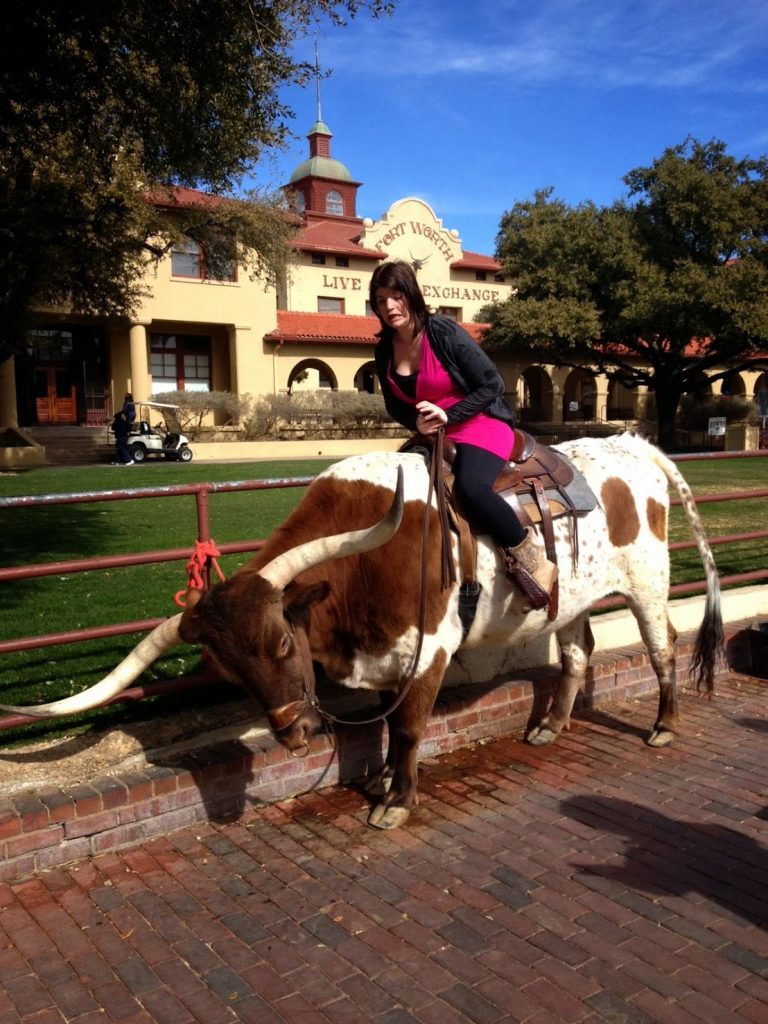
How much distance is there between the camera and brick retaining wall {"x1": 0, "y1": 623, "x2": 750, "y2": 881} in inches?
141

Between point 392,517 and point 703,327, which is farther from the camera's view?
point 703,327

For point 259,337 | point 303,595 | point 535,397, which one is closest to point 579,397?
point 535,397

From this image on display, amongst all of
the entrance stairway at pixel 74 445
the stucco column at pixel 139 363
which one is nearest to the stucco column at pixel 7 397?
the entrance stairway at pixel 74 445

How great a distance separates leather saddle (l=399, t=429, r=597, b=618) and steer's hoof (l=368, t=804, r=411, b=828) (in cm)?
94

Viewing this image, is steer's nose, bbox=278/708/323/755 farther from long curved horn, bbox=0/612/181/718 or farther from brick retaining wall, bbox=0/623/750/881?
brick retaining wall, bbox=0/623/750/881

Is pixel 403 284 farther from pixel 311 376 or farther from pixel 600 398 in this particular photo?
pixel 600 398

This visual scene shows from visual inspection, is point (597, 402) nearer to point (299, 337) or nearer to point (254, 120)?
point (299, 337)

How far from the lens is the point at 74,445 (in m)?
27.6

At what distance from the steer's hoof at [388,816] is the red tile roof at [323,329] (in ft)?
99.1

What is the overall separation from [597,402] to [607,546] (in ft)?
121

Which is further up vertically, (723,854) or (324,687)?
(324,687)

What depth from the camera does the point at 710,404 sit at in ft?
130

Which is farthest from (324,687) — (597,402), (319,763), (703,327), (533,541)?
(597,402)

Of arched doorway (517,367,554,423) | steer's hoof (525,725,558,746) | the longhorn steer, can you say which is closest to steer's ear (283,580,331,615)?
the longhorn steer
